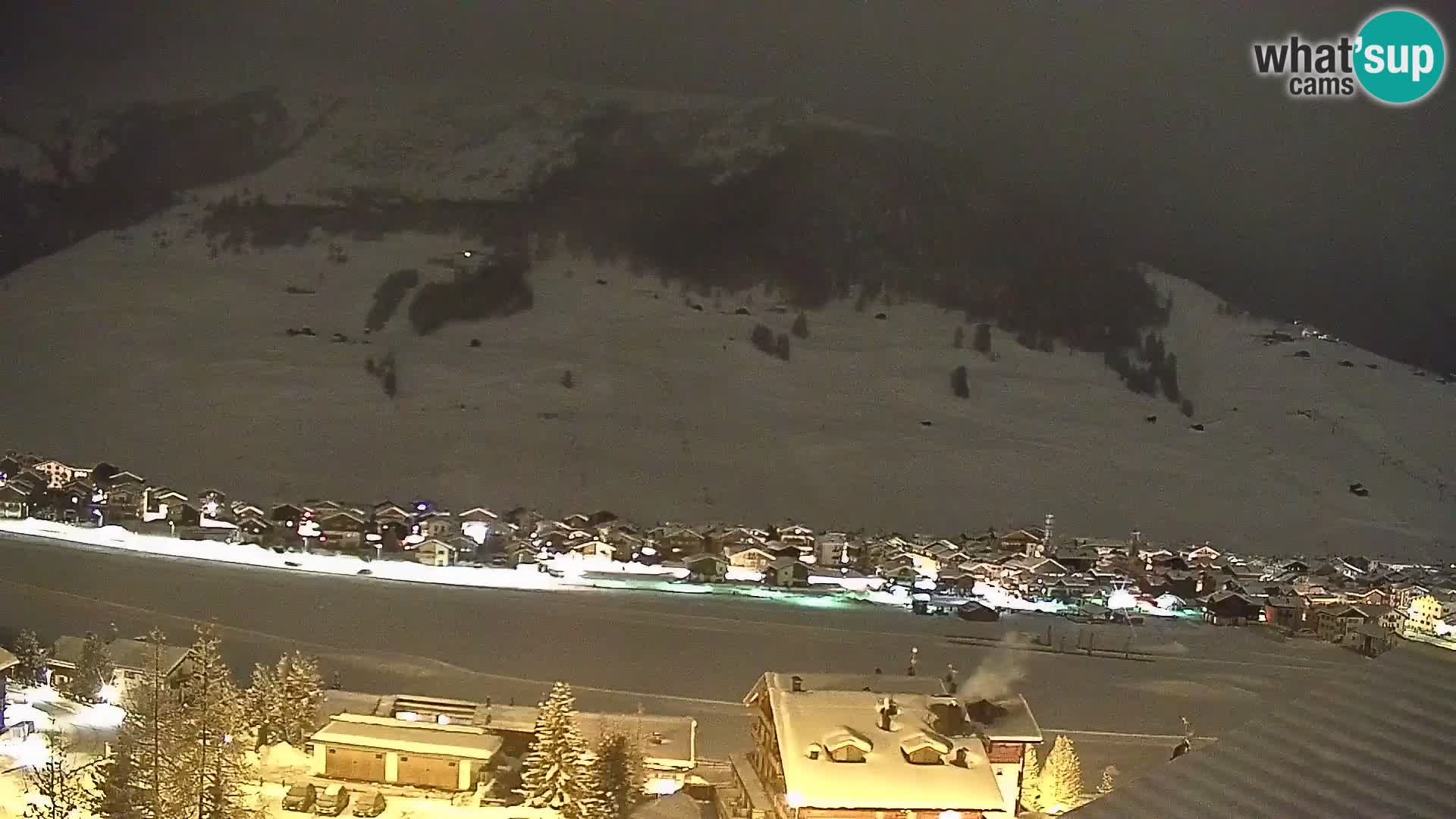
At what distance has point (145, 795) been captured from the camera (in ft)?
12.5

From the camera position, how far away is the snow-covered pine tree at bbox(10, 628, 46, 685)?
20.6 ft

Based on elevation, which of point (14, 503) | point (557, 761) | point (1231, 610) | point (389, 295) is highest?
point (389, 295)

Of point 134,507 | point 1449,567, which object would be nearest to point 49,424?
point 134,507

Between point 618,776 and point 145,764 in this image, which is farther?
point 618,776

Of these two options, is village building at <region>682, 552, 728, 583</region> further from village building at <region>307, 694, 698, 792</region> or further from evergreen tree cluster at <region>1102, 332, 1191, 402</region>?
evergreen tree cluster at <region>1102, 332, 1191, 402</region>

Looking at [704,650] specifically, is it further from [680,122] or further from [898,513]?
[680,122]

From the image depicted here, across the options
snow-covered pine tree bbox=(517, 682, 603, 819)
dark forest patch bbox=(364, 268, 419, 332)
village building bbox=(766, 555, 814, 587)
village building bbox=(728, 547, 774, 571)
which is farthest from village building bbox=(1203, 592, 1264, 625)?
dark forest patch bbox=(364, 268, 419, 332)

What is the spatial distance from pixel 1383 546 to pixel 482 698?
1395 cm

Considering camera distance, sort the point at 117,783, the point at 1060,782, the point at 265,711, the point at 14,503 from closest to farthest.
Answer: the point at 117,783 → the point at 1060,782 → the point at 265,711 → the point at 14,503

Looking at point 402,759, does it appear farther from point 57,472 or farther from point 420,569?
point 57,472

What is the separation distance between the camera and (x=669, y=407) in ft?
64.1

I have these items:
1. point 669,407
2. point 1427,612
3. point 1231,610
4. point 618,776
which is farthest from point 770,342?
point 618,776

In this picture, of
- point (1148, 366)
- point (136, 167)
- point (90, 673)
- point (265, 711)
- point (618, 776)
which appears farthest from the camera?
point (136, 167)

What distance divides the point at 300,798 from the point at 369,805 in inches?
11.7
